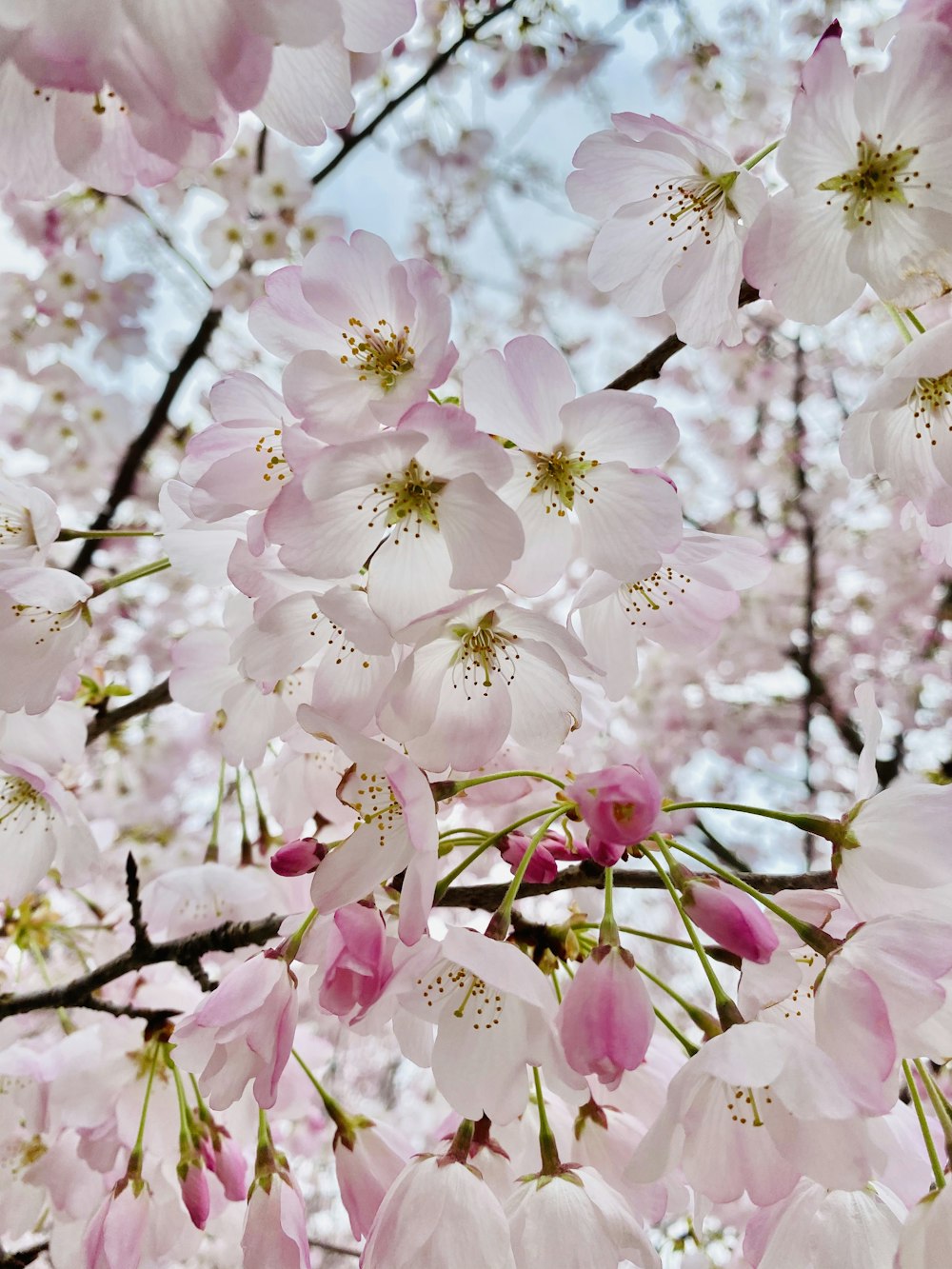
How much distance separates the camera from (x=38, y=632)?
37.1 inches

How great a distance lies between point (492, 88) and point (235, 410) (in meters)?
3.18

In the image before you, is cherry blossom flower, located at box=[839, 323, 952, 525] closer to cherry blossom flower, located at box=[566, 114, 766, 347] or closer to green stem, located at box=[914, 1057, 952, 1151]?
cherry blossom flower, located at box=[566, 114, 766, 347]

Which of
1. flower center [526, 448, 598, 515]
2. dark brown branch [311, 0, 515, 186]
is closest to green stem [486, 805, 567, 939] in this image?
flower center [526, 448, 598, 515]

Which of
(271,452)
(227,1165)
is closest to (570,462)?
(271,452)

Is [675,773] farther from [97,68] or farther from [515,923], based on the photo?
[97,68]

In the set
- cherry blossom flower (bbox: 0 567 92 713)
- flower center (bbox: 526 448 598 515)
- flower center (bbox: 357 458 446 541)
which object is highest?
cherry blossom flower (bbox: 0 567 92 713)

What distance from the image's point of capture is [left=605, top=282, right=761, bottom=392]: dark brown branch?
89 cm

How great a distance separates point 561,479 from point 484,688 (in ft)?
0.68

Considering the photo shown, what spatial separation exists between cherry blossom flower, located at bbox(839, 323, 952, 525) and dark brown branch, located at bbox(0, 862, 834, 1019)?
0.38 metres

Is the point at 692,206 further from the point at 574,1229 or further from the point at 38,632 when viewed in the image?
the point at 574,1229

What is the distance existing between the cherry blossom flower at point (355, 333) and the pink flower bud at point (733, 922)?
0.47 m

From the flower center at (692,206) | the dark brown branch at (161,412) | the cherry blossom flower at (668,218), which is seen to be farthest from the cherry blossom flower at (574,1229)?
the dark brown branch at (161,412)

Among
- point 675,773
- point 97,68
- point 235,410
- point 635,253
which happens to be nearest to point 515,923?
point 235,410

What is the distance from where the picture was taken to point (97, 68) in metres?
0.49
